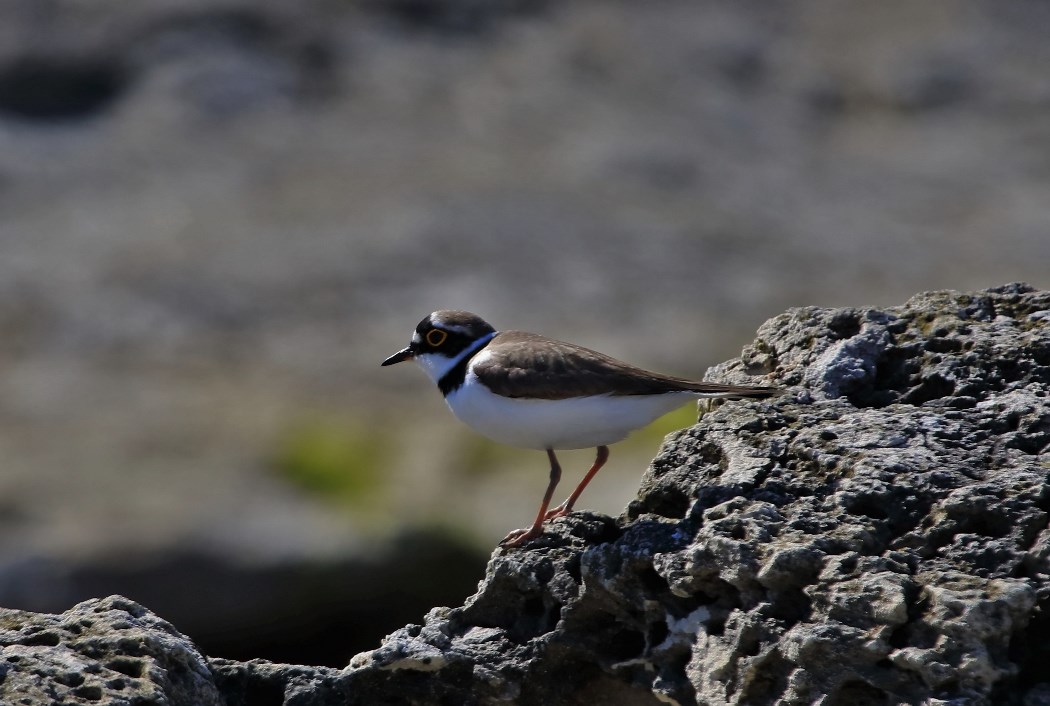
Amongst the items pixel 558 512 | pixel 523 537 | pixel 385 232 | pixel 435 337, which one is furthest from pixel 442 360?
pixel 385 232

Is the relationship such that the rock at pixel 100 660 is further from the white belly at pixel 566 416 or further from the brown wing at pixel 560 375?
the brown wing at pixel 560 375

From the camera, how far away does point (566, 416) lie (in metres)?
8.09

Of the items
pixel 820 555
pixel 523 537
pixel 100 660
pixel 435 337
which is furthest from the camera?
pixel 435 337

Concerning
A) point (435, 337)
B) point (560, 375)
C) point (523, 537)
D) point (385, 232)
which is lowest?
point (523, 537)

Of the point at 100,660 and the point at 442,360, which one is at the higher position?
the point at 442,360

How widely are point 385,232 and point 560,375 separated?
1755cm

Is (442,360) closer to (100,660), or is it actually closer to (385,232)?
(100,660)

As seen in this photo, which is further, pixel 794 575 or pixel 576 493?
pixel 576 493

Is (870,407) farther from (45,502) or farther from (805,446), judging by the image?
(45,502)

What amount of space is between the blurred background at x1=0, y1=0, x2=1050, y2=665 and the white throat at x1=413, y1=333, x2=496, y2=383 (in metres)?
8.29

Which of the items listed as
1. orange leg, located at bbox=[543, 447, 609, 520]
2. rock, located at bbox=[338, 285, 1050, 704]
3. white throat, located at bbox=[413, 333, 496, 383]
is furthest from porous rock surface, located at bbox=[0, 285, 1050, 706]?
white throat, located at bbox=[413, 333, 496, 383]

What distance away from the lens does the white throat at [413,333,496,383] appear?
9000 mm

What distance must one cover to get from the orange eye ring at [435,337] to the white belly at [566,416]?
704 mm

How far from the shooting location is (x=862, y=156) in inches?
1216
